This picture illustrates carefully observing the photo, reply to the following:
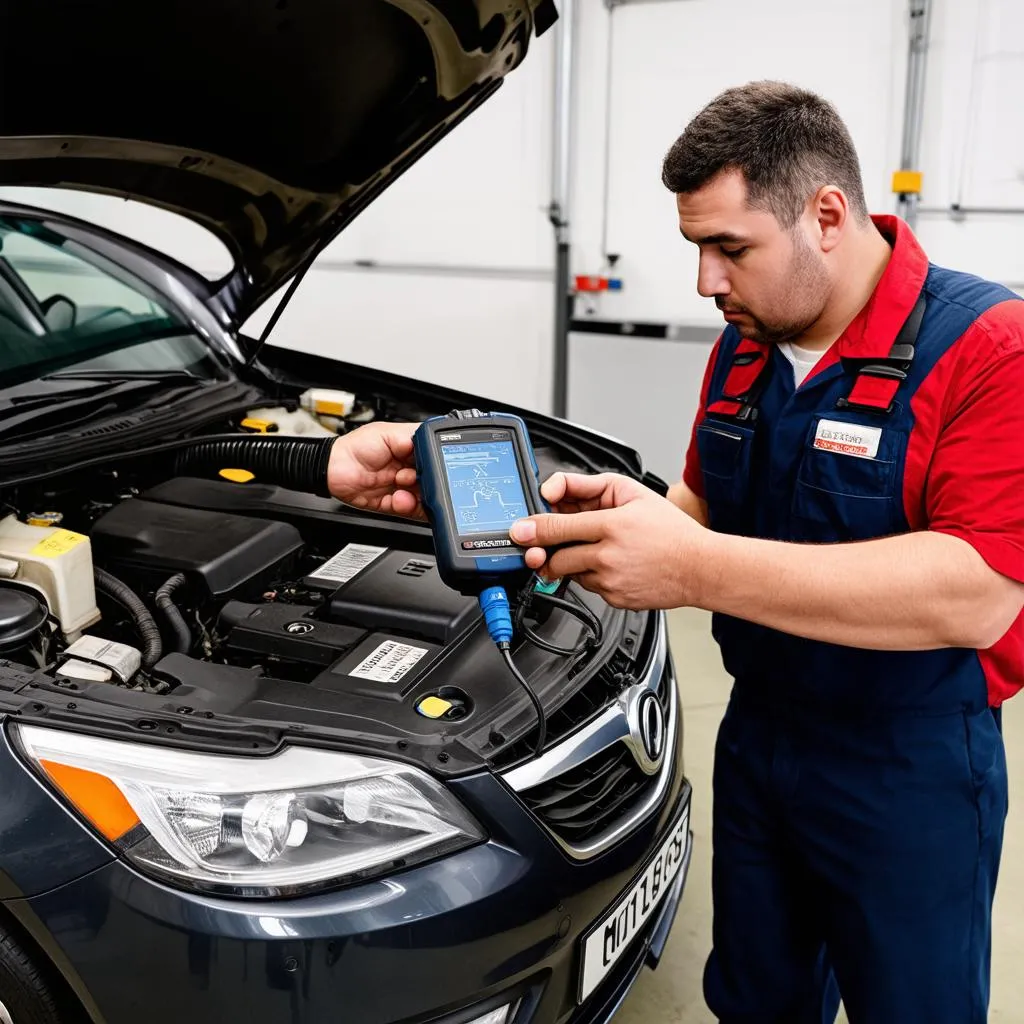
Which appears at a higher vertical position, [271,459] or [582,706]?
[271,459]

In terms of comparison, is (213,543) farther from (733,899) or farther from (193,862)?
(733,899)

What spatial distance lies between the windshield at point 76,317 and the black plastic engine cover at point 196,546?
454 mm

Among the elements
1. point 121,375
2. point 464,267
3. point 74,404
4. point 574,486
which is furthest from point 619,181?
point 574,486

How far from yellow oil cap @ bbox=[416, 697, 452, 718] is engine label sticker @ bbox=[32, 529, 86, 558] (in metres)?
0.62

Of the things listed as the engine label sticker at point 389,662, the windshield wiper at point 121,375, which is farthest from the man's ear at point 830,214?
the windshield wiper at point 121,375

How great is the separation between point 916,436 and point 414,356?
11.7ft

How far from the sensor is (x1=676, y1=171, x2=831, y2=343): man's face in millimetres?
1190

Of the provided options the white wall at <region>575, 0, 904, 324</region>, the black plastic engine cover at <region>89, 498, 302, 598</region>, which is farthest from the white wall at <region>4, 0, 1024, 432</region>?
the black plastic engine cover at <region>89, 498, 302, 598</region>

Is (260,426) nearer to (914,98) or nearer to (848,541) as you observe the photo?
(848,541)

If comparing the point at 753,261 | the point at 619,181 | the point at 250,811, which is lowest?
the point at 250,811

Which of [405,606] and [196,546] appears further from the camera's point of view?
[196,546]

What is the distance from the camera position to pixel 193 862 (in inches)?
46.6

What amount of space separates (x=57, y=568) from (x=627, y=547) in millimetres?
914

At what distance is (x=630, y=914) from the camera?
1.46 metres
